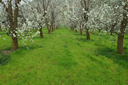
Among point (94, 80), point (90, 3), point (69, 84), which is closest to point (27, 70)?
point (69, 84)

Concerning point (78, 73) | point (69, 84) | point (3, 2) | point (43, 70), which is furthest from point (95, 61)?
point (3, 2)

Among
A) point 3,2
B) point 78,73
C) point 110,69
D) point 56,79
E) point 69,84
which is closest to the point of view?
point 69,84

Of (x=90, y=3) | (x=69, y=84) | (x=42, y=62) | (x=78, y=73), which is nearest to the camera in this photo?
(x=69, y=84)

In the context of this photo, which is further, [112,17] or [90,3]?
[90,3]

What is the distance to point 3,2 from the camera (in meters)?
9.80

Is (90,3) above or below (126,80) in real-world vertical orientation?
above

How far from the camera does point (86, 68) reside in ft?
25.6

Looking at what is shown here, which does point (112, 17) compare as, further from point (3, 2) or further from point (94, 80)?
point (3, 2)

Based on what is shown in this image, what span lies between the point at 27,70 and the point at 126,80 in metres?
7.72

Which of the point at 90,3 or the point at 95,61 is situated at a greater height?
the point at 90,3

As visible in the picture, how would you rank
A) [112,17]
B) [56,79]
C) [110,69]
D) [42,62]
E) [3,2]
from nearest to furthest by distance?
[56,79]
[110,69]
[42,62]
[3,2]
[112,17]

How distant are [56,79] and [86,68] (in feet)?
9.76

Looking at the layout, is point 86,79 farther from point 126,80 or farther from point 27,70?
point 27,70

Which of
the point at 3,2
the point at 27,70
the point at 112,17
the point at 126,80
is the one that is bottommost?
the point at 126,80
